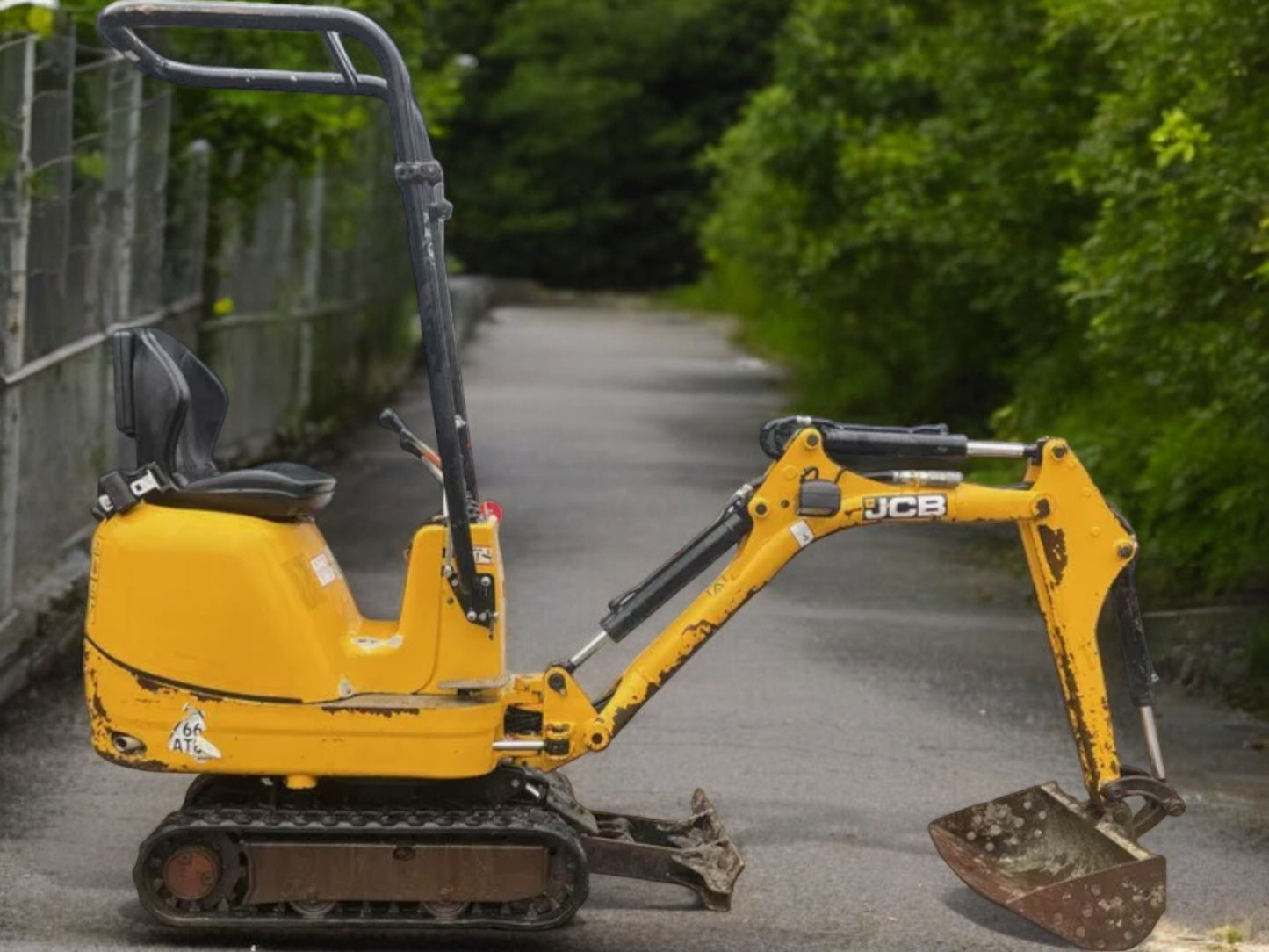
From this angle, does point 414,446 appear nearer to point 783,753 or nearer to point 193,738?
point 193,738

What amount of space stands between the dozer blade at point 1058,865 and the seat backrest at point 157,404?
254 centimetres

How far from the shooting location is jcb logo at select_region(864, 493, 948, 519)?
7.23 m

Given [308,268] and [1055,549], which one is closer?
[1055,549]

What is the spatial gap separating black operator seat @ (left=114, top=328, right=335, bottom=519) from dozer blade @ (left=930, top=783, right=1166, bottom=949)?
2.24m

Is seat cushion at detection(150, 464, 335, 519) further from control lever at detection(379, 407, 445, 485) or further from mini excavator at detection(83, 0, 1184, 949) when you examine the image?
control lever at detection(379, 407, 445, 485)

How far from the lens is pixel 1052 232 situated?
1819cm

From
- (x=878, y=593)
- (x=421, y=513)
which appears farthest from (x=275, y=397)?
(x=878, y=593)

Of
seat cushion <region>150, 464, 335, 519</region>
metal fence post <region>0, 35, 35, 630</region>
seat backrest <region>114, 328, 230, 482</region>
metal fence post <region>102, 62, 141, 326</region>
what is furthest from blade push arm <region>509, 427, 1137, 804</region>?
metal fence post <region>102, 62, 141, 326</region>

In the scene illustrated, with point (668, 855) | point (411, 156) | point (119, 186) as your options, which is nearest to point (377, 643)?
point (668, 855)

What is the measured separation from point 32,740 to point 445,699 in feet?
10.7

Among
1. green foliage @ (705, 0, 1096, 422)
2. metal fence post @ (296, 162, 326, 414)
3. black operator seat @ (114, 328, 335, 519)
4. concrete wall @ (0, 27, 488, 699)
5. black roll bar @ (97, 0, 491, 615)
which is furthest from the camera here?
metal fence post @ (296, 162, 326, 414)

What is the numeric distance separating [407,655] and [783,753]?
312 cm

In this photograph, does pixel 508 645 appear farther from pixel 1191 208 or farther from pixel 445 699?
pixel 445 699

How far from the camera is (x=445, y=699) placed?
23.2ft
